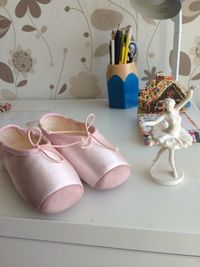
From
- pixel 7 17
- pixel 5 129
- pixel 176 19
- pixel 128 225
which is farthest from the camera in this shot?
pixel 7 17

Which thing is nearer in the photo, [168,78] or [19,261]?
[19,261]

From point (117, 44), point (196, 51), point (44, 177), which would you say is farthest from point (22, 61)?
point (44, 177)

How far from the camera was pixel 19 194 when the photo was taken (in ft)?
1.68

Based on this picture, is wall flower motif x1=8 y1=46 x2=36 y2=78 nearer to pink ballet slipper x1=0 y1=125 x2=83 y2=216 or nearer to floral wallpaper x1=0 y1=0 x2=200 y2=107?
floral wallpaper x1=0 y1=0 x2=200 y2=107

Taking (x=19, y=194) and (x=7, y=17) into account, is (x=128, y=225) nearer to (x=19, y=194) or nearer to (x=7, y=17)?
(x=19, y=194)

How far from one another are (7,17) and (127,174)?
0.64 m

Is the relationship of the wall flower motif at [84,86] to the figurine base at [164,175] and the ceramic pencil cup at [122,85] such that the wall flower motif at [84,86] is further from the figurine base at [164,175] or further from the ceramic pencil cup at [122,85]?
the figurine base at [164,175]

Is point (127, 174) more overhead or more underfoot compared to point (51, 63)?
more underfoot

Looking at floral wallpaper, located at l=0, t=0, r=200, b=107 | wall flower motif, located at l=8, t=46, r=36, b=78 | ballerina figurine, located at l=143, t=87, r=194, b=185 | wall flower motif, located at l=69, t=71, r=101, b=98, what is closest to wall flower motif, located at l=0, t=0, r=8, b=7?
floral wallpaper, located at l=0, t=0, r=200, b=107

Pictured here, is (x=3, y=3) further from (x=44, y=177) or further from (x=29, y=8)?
(x=44, y=177)

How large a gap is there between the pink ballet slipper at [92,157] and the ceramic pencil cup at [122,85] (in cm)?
31

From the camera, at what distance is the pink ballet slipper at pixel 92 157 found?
483 mm

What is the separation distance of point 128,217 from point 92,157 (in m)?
0.11

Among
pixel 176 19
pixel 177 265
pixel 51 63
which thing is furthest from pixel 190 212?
pixel 51 63
